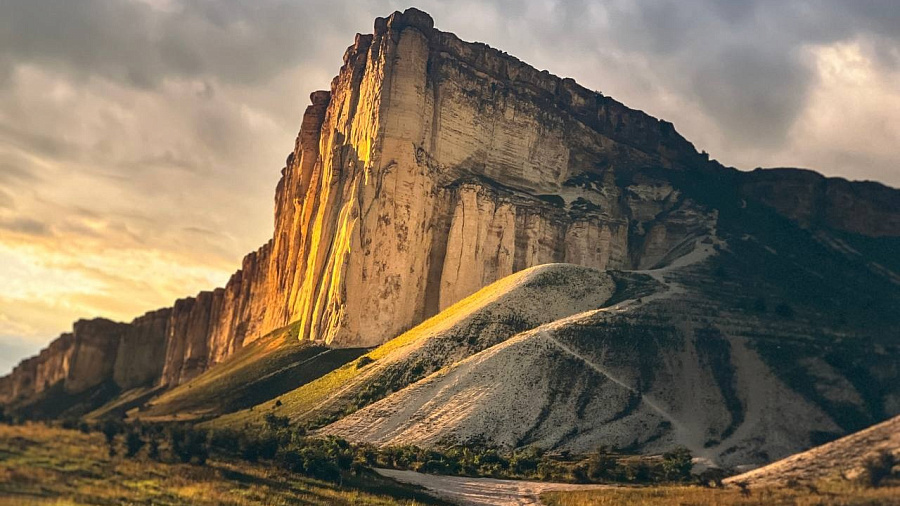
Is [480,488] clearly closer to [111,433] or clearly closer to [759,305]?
[111,433]

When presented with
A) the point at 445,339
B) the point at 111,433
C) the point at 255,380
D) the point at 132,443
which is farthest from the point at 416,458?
the point at 255,380

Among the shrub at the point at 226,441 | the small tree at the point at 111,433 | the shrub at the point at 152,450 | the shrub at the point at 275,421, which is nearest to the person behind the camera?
the small tree at the point at 111,433

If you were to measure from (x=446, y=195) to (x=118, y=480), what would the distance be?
8612 cm

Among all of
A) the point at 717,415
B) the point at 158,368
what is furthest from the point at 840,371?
the point at 158,368

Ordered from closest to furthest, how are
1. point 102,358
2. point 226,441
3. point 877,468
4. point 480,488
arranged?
point 877,468, point 226,441, point 480,488, point 102,358

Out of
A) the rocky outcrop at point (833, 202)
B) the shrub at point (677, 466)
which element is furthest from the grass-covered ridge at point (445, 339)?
the rocky outcrop at point (833, 202)

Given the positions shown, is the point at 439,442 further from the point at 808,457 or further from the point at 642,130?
the point at 642,130

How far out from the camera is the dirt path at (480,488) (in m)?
45.6

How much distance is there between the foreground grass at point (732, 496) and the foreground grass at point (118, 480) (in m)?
9.30

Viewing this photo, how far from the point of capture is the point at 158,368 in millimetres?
159875

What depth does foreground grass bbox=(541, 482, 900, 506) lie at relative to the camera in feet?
117

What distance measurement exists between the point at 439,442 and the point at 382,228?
142 ft

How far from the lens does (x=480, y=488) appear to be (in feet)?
164

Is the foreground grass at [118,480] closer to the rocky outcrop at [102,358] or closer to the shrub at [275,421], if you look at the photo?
the shrub at [275,421]
